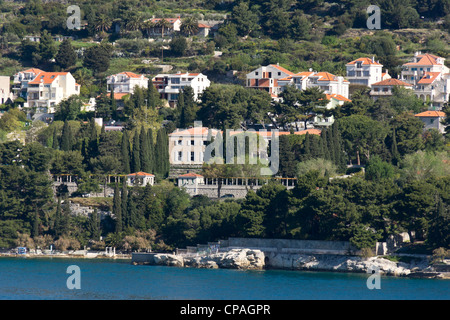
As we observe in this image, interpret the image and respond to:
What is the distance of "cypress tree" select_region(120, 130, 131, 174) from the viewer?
81.3m

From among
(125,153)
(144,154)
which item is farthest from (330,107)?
(125,153)

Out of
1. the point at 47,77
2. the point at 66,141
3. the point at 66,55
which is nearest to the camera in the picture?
the point at 66,141

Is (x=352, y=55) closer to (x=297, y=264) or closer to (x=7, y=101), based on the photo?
(x=7, y=101)

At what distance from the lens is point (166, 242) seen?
7294 centimetres

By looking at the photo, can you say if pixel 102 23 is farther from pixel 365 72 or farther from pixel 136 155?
pixel 136 155

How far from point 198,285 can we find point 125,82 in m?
45.5

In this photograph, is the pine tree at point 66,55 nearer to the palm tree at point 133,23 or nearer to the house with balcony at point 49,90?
the house with balcony at point 49,90

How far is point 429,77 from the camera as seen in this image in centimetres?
9906

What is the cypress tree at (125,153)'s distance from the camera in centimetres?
8131

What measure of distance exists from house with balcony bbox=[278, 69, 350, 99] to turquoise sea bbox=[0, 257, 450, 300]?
33.0 meters

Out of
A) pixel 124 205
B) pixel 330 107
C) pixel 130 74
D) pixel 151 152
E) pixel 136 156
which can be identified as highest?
pixel 130 74

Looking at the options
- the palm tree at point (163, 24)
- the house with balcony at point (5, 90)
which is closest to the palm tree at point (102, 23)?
the palm tree at point (163, 24)

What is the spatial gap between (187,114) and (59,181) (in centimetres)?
1314
